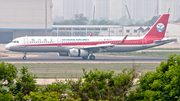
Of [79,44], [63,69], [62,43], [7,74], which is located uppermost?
[62,43]

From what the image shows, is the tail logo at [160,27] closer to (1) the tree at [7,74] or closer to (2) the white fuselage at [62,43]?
(2) the white fuselage at [62,43]

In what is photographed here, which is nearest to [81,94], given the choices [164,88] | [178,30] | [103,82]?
[103,82]

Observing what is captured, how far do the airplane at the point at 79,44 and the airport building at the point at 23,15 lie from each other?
64.3m

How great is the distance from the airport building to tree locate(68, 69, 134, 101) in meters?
102

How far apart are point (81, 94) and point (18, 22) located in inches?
4213

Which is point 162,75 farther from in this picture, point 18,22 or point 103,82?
point 18,22

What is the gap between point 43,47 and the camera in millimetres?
51094

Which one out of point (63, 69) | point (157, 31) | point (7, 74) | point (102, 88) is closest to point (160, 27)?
point (157, 31)

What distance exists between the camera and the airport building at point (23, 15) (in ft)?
380

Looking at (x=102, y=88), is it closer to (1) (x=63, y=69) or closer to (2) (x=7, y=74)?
(2) (x=7, y=74)

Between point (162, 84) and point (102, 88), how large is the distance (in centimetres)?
292

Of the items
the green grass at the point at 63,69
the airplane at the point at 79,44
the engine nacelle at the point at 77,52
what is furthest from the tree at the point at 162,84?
the airplane at the point at 79,44

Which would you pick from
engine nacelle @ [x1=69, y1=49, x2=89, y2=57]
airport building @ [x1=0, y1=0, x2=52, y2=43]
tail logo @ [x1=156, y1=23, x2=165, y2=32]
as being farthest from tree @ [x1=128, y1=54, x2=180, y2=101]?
airport building @ [x1=0, y1=0, x2=52, y2=43]

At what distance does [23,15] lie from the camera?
116688 mm
